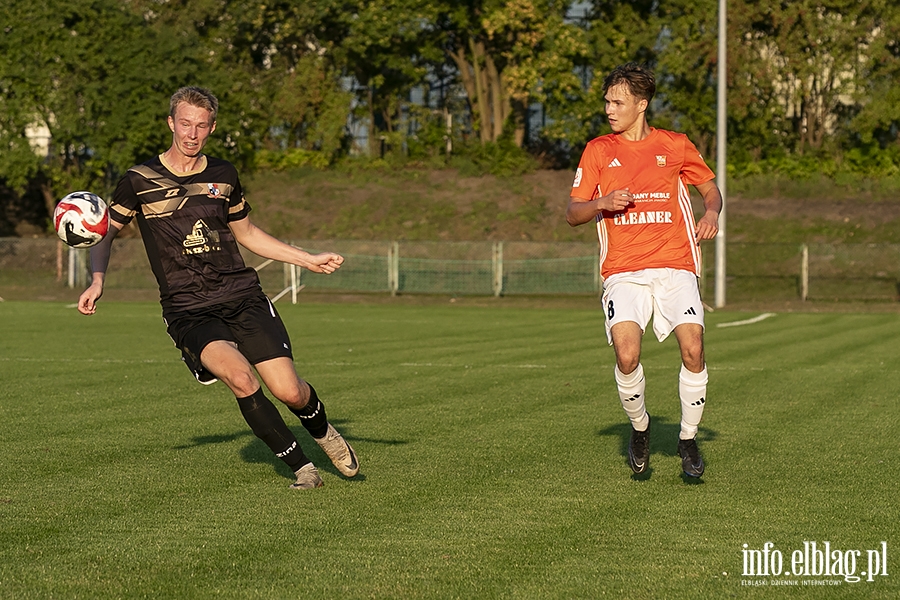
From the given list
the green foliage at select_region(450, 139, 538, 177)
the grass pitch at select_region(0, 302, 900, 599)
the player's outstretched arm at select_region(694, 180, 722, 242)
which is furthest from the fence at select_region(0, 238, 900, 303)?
the player's outstretched arm at select_region(694, 180, 722, 242)

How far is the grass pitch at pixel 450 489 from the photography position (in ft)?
17.5

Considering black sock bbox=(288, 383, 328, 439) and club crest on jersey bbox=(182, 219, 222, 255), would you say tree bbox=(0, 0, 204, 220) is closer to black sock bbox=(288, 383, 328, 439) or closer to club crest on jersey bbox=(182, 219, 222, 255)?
club crest on jersey bbox=(182, 219, 222, 255)

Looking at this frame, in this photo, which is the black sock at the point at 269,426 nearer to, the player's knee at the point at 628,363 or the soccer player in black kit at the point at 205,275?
the soccer player in black kit at the point at 205,275

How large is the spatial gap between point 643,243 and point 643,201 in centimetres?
25

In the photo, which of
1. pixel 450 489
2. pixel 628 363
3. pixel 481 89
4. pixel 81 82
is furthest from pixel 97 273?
pixel 481 89

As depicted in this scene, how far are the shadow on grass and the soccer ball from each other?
3524 millimetres

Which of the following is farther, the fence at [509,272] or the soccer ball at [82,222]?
the fence at [509,272]

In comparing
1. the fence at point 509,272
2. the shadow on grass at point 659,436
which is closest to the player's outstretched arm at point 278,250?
the shadow on grass at point 659,436

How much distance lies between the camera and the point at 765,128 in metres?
42.5

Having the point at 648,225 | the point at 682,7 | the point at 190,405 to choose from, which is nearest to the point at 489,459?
the point at 648,225

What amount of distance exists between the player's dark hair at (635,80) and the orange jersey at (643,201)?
0.29m

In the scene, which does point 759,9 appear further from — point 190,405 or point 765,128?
point 190,405

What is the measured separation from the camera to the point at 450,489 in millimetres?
7398

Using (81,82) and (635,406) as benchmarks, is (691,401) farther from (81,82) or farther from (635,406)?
(81,82)
